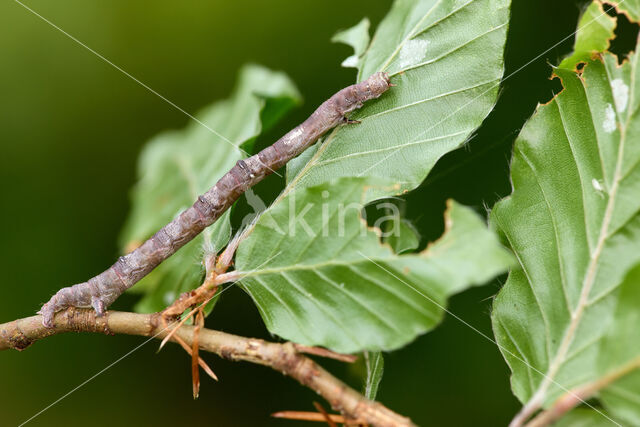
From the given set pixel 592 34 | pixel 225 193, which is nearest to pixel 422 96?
pixel 592 34

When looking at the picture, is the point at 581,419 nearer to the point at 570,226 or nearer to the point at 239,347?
the point at 570,226

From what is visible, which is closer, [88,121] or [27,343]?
[27,343]

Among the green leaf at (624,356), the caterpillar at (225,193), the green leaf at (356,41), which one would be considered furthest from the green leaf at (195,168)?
the green leaf at (624,356)

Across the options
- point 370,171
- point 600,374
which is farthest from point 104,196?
point 600,374

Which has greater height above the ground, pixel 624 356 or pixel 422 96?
pixel 422 96

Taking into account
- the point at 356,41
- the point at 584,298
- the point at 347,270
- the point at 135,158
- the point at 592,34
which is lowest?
the point at 584,298

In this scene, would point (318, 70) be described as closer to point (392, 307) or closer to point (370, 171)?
point (370, 171)

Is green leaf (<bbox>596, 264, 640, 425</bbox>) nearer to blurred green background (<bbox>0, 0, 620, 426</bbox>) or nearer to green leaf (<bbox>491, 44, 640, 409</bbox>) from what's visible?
green leaf (<bbox>491, 44, 640, 409</bbox>)
